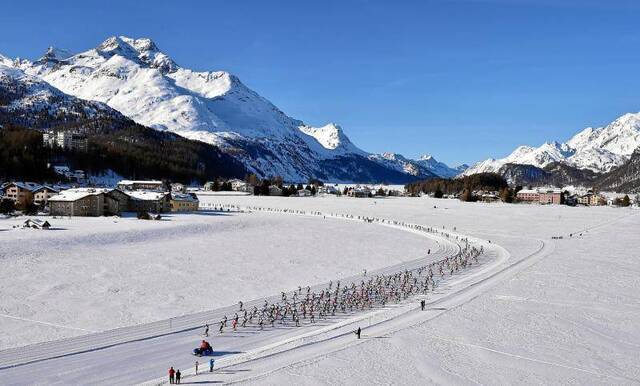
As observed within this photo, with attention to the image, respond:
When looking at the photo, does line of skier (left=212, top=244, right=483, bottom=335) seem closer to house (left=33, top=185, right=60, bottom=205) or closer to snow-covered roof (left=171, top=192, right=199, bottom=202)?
snow-covered roof (left=171, top=192, right=199, bottom=202)

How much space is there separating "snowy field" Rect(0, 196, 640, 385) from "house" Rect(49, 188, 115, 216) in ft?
25.9

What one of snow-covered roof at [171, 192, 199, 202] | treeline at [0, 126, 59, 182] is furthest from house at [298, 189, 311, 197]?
snow-covered roof at [171, 192, 199, 202]

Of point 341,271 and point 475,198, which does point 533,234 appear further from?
point 475,198

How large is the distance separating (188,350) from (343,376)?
7982 millimetres

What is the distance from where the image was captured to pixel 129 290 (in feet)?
126

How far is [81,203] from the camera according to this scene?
269ft

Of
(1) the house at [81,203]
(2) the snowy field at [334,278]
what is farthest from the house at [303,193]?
(2) the snowy field at [334,278]

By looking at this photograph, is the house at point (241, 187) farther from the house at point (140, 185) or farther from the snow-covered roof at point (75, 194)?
the snow-covered roof at point (75, 194)

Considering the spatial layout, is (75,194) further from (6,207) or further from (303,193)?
(303,193)

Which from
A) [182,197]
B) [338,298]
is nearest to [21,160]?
[182,197]

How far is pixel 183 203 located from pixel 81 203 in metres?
20.4

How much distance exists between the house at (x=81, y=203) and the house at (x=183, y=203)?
14052mm

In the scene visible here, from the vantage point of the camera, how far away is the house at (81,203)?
80.9 m

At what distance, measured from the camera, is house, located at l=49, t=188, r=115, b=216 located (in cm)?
8094
